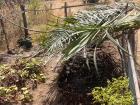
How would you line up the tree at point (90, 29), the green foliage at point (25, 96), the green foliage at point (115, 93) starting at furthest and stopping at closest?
the green foliage at point (25, 96)
the tree at point (90, 29)
the green foliage at point (115, 93)

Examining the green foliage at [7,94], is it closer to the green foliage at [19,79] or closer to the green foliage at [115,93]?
the green foliage at [19,79]

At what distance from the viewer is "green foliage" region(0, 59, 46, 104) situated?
263 inches

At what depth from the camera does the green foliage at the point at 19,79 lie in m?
6.67

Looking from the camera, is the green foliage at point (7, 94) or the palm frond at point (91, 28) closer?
the palm frond at point (91, 28)

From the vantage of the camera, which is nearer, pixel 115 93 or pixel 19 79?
pixel 115 93

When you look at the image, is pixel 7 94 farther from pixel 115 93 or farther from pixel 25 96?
pixel 115 93

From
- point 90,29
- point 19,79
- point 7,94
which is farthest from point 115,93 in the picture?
point 19,79

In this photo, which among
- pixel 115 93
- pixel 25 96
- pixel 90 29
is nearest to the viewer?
pixel 115 93

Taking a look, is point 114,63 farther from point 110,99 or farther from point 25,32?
point 25,32

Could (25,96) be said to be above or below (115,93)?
below

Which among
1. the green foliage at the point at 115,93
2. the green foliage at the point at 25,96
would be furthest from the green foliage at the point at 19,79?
the green foliage at the point at 115,93

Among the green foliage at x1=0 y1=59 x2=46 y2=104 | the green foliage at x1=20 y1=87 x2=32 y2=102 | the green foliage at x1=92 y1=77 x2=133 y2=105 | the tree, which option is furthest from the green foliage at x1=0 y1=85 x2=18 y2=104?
the green foliage at x1=92 y1=77 x2=133 y2=105

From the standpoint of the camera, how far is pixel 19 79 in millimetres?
7219

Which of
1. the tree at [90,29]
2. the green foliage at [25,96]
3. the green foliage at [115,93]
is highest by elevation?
the tree at [90,29]
